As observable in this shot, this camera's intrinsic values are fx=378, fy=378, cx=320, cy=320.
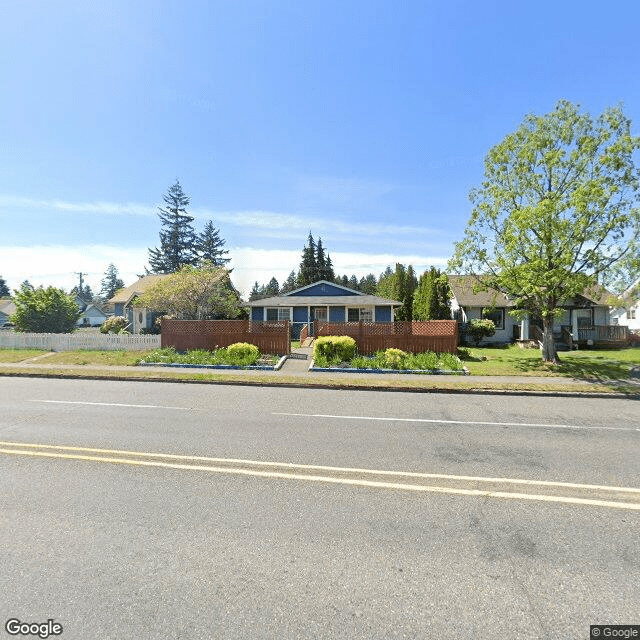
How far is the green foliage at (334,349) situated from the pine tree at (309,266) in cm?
4804

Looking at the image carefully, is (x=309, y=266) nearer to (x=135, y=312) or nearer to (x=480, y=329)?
(x=135, y=312)

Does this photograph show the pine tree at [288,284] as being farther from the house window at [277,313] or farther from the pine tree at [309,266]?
the house window at [277,313]

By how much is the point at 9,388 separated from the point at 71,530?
12.0 m

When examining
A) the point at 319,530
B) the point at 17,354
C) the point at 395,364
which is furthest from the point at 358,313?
the point at 319,530

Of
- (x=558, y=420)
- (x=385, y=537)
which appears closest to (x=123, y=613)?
(x=385, y=537)

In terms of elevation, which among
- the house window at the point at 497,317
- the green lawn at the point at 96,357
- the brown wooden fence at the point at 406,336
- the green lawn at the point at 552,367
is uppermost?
the house window at the point at 497,317

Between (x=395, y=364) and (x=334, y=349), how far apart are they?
116 inches

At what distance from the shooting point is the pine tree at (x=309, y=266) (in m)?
66.1

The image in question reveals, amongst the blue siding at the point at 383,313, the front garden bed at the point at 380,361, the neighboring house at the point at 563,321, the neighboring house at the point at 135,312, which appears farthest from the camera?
the neighboring house at the point at 135,312

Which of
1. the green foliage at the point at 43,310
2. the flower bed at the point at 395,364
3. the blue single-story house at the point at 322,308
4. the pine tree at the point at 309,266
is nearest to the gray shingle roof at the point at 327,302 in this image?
the blue single-story house at the point at 322,308

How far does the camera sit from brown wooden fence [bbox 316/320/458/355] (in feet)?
63.7

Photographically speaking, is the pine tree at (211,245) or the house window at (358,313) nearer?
the house window at (358,313)

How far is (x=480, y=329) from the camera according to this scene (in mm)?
26859

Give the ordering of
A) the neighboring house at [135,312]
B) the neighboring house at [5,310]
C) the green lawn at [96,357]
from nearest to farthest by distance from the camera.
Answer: the green lawn at [96,357] → the neighboring house at [135,312] → the neighboring house at [5,310]
